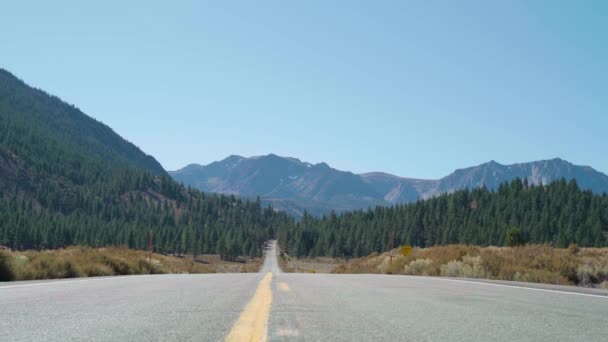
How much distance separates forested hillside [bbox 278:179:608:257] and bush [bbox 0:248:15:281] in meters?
102

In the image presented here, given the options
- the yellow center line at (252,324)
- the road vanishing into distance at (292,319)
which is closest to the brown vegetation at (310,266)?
the road vanishing into distance at (292,319)

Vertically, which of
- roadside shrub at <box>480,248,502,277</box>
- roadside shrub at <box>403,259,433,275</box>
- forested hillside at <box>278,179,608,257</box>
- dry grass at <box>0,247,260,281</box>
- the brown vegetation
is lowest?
the brown vegetation

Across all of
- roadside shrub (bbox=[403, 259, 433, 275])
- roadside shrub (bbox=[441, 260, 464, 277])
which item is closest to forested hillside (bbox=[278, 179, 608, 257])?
roadside shrub (bbox=[403, 259, 433, 275])

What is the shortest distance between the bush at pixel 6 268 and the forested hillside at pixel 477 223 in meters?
102

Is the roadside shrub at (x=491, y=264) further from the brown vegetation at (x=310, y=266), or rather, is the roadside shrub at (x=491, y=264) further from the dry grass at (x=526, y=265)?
the brown vegetation at (x=310, y=266)

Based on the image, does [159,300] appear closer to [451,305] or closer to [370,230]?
[451,305]

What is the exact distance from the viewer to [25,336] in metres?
4.05

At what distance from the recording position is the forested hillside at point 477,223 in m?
115

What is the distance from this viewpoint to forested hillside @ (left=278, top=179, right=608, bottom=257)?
115m

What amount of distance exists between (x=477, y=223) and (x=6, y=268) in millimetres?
129580

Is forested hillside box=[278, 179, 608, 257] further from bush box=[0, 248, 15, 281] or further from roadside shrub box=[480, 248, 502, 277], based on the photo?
Result: bush box=[0, 248, 15, 281]

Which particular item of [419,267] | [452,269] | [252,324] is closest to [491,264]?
[452,269]

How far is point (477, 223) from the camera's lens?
429 feet

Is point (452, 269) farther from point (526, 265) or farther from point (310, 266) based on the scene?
point (310, 266)
